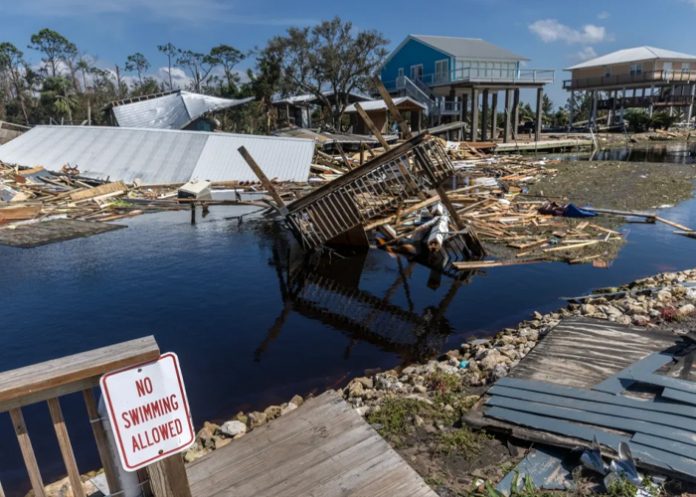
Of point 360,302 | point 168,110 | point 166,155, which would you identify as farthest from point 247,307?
point 168,110

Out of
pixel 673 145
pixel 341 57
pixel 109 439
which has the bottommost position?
pixel 673 145

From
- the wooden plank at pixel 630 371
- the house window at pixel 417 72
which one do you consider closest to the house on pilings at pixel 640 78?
the house window at pixel 417 72

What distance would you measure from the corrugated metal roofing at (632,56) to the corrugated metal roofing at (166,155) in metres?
56.1

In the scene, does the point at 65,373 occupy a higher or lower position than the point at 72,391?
higher

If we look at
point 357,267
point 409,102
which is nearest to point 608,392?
point 357,267

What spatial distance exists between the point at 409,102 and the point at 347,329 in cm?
3757

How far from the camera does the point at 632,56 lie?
65.8 metres

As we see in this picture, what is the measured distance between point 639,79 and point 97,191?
66.3m

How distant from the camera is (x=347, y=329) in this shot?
10859mm

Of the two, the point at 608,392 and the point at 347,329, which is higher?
the point at 608,392

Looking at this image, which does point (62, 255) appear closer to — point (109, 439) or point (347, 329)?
point (347, 329)

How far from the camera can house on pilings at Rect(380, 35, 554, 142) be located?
49.1 meters

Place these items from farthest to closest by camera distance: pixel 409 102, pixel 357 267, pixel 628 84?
pixel 628 84, pixel 409 102, pixel 357 267

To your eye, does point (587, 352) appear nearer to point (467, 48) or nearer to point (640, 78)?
point (467, 48)
